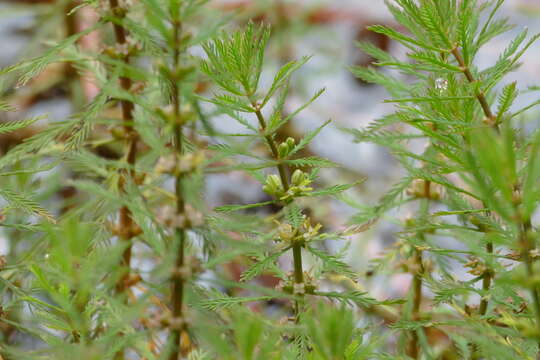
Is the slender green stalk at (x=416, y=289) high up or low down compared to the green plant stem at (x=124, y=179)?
down

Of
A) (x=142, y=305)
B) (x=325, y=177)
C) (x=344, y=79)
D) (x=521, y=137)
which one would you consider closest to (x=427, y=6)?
(x=521, y=137)

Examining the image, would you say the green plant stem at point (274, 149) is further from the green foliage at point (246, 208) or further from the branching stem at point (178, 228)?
the branching stem at point (178, 228)

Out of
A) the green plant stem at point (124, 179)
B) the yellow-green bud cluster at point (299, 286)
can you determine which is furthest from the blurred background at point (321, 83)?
the yellow-green bud cluster at point (299, 286)

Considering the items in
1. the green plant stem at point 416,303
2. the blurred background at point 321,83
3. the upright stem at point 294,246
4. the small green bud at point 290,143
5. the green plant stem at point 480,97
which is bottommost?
the green plant stem at point 416,303

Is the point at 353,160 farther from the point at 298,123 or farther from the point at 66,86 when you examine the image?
the point at 66,86

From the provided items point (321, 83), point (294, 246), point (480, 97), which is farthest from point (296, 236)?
point (321, 83)

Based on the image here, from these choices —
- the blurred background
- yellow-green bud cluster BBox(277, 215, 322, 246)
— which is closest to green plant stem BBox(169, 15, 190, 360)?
yellow-green bud cluster BBox(277, 215, 322, 246)

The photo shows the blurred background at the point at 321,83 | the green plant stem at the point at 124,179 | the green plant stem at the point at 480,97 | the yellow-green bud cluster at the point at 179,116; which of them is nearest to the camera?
the yellow-green bud cluster at the point at 179,116

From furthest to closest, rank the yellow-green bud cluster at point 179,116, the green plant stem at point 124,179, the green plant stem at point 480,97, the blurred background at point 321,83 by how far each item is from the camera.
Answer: the blurred background at point 321,83 → the green plant stem at point 124,179 → the green plant stem at point 480,97 → the yellow-green bud cluster at point 179,116
